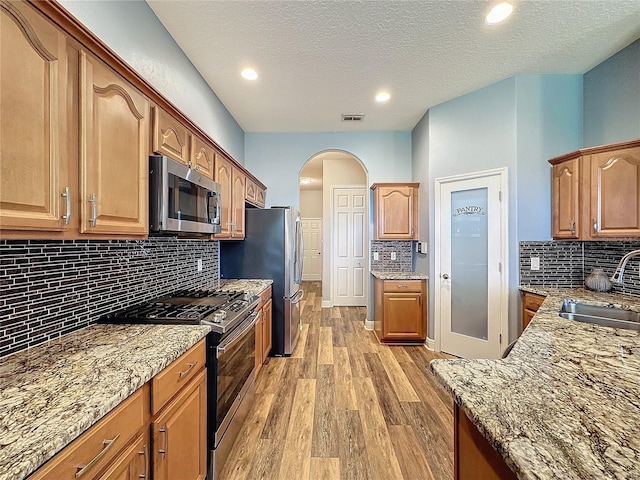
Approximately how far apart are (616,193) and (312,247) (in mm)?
6706

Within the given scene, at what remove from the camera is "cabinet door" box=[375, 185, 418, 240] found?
3.77 meters

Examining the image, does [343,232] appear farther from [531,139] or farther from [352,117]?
[531,139]

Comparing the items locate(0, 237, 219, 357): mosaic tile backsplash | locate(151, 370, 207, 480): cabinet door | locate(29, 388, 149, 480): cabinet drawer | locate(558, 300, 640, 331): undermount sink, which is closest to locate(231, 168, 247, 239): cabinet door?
locate(0, 237, 219, 357): mosaic tile backsplash

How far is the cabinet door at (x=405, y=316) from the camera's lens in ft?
11.3

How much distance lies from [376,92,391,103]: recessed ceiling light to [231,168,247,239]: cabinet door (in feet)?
5.79

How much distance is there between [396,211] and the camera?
3.80m

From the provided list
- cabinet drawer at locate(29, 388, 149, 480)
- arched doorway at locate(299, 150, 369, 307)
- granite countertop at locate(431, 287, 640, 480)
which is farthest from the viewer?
arched doorway at locate(299, 150, 369, 307)

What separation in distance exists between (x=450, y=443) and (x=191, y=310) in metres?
1.88

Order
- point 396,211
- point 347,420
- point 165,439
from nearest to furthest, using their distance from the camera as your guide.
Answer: point 165,439 → point 347,420 → point 396,211

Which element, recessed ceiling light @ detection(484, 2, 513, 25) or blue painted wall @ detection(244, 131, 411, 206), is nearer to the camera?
recessed ceiling light @ detection(484, 2, 513, 25)

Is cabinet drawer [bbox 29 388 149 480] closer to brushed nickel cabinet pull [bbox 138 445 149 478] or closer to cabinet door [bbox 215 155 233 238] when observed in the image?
brushed nickel cabinet pull [bbox 138 445 149 478]

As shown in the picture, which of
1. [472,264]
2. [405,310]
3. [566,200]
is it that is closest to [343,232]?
[405,310]

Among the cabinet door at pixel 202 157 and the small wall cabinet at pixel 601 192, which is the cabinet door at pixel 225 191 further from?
the small wall cabinet at pixel 601 192

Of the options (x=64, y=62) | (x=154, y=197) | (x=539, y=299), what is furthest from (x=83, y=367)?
(x=539, y=299)
